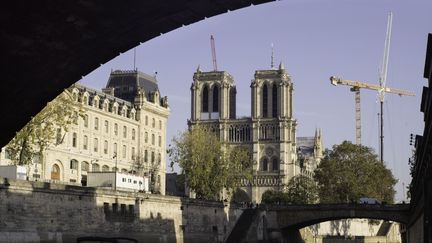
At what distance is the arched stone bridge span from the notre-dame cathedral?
3275 inches

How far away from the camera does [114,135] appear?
114 m

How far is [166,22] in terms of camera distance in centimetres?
1129

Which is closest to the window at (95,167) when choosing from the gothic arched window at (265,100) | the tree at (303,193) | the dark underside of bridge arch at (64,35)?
the tree at (303,193)

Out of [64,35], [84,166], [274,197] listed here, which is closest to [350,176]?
[274,197]

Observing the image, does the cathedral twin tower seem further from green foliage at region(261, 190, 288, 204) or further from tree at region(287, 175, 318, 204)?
tree at region(287, 175, 318, 204)

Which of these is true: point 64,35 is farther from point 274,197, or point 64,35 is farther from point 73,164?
point 274,197

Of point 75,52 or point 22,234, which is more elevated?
point 75,52

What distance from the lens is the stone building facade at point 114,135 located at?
322 ft

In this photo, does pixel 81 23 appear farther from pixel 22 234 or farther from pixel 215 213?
pixel 215 213

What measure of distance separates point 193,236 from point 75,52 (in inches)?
2779

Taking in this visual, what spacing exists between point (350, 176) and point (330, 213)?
35848 mm

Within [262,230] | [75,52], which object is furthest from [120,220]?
[75,52]

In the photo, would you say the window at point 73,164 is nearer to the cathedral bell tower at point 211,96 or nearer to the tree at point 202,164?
the tree at point 202,164

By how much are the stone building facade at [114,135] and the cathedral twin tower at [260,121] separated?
175 ft
